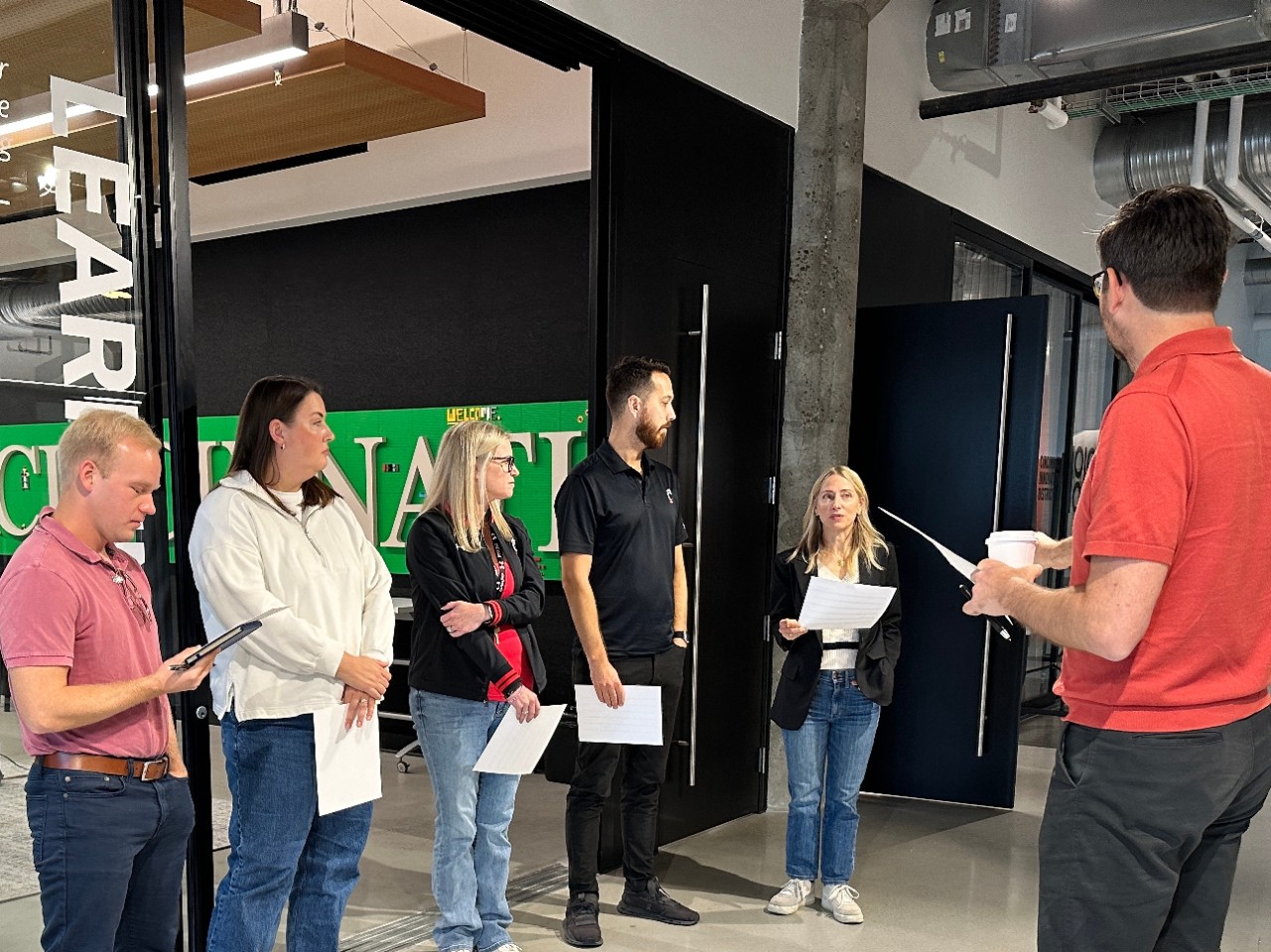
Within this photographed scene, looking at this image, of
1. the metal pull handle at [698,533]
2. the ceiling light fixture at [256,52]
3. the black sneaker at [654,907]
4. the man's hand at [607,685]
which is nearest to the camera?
the man's hand at [607,685]

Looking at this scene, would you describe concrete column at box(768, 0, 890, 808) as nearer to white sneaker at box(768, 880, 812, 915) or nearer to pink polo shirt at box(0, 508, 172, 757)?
white sneaker at box(768, 880, 812, 915)

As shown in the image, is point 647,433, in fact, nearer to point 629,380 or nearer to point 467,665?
point 629,380

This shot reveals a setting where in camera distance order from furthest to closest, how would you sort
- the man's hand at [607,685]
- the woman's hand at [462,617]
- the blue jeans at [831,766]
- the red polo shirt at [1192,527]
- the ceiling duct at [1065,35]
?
the ceiling duct at [1065,35], the blue jeans at [831,766], the man's hand at [607,685], the woman's hand at [462,617], the red polo shirt at [1192,527]

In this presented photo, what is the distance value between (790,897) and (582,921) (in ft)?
2.55

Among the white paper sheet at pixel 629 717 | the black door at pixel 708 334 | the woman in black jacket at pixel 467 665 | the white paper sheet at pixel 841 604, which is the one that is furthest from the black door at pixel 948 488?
the woman in black jacket at pixel 467 665

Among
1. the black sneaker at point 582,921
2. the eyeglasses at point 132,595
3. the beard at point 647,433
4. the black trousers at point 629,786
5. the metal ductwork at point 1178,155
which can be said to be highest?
the metal ductwork at point 1178,155

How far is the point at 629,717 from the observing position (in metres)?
3.49

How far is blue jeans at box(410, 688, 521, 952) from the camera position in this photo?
3.15 m

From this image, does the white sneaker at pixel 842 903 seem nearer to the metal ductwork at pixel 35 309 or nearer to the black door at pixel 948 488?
the black door at pixel 948 488

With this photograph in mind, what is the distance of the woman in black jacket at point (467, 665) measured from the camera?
3141mm

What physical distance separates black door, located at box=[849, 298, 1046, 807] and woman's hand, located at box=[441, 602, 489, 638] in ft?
9.02

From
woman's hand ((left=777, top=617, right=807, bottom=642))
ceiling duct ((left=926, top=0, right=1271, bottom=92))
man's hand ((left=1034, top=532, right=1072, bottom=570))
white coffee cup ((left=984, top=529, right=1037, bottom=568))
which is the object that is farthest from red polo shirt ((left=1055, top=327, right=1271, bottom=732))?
ceiling duct ((left=926, top=0, right=1271, bottom=92))

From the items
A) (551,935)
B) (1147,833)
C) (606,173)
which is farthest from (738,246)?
(1147,833)

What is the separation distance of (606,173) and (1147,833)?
10.1 ft
